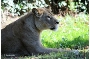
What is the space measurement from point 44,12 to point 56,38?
117 inches

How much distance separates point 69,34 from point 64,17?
10.1ft

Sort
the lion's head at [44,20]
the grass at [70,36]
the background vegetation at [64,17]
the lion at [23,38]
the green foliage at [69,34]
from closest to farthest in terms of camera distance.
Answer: the lion at [23,38]
the lion's head at [44,20]
the grass at [70,36]
the green foliage at [69,34]
the background vegetation at [64,17]

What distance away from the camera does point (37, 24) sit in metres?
7.07

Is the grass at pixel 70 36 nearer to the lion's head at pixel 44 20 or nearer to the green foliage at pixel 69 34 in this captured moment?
the green foliage at pixel 69 34

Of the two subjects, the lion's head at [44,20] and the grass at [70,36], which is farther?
the grass at [70,36]

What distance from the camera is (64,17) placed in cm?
1389

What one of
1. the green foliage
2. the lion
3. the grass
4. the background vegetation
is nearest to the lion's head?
the lion

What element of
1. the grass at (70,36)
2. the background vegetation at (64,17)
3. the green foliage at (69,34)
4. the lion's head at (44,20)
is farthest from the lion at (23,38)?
the background vegetation at (64,17)

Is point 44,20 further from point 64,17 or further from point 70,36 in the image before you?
point 64,17

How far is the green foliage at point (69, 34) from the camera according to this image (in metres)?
9.14

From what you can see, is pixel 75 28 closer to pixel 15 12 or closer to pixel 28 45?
pixel 15 12

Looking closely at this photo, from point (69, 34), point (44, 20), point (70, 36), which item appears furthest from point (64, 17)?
point (44, 20)

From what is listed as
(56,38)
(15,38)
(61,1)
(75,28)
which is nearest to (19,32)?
(15,38)

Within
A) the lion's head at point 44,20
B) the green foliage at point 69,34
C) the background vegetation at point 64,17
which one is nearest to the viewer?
the lion's head at point 44,20
